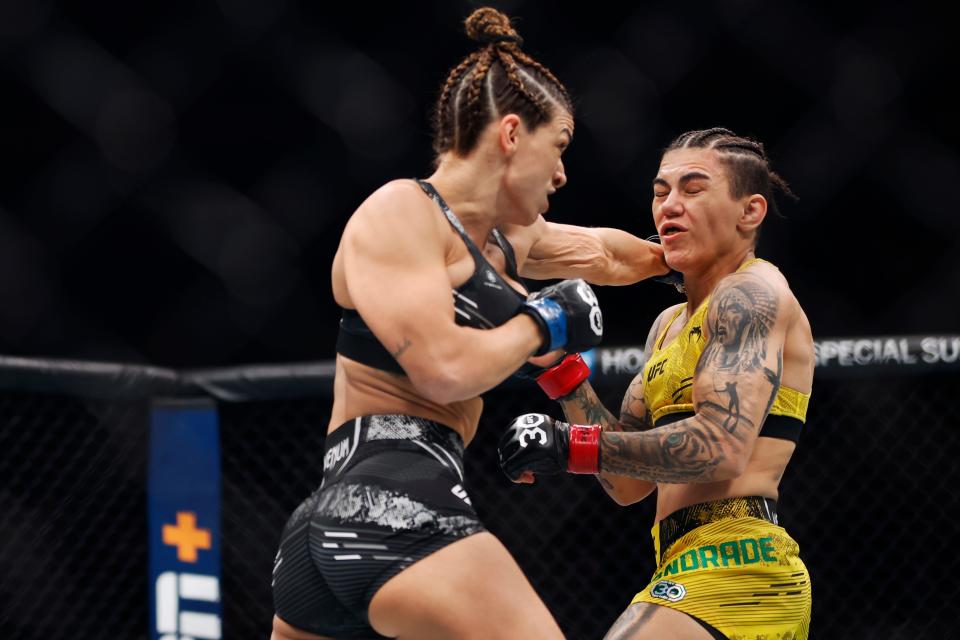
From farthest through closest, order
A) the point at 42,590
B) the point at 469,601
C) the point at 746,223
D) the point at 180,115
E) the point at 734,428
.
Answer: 1. the point at 180,115
2. the point at 42,590
3. the point at 746,223
4. the point at 734,428
5. the point at 469,601

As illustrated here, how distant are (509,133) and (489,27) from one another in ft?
0.50

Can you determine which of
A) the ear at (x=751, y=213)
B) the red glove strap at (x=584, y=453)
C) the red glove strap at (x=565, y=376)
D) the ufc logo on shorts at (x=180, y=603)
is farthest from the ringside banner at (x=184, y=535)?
the ear at (x=751, y=213)

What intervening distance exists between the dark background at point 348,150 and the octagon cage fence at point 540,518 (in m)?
0.28

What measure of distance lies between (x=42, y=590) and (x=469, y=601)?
1.71 meters

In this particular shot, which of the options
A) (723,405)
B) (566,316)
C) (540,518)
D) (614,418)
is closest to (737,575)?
(723,405)

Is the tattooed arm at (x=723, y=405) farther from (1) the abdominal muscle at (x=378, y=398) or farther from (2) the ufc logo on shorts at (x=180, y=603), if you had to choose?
(2) the ufc logo on shorts at (x=180, y=603)

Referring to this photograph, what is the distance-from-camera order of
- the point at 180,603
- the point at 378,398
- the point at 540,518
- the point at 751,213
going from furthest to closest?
the point at 540,518 → the point at 180,603 → the point at 751,213 → the point at 378,398

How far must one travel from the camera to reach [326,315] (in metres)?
3.08

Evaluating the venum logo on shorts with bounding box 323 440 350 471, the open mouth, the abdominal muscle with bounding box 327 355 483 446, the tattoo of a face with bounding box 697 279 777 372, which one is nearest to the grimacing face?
the open mouth

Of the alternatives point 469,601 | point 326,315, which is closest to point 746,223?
point 469,601

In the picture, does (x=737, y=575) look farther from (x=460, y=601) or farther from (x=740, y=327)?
(x=460, y=601)

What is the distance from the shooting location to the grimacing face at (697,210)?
66.6 inches

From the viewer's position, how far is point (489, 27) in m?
1.47

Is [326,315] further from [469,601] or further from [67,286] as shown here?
[469,601]
